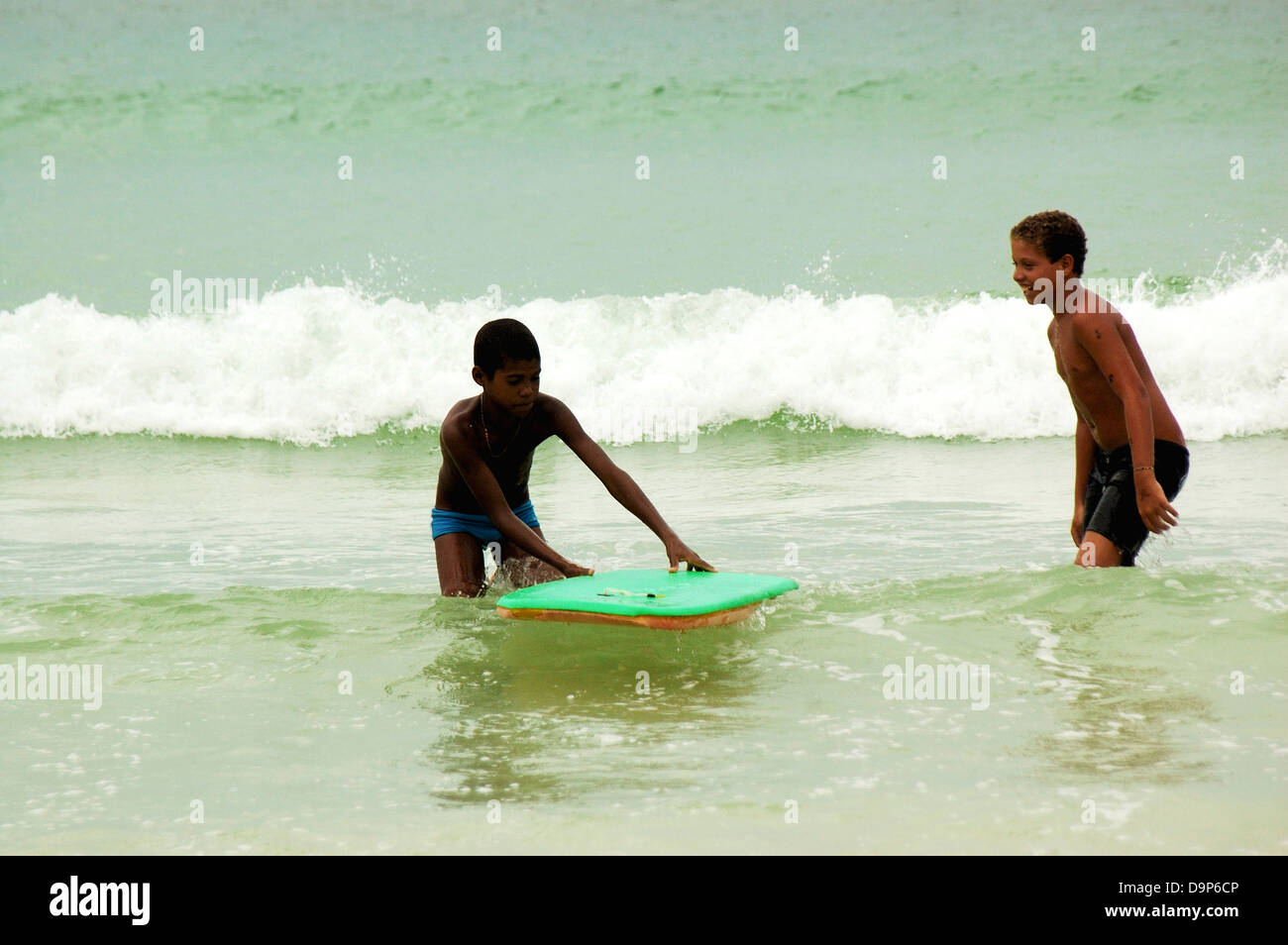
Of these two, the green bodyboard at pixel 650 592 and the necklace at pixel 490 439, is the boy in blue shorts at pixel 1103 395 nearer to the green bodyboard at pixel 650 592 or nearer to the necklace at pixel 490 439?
the green bodyboard at pixel 650 592

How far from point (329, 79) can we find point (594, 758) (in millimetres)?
17239

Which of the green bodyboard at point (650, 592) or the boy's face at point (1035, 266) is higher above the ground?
the boy's face at point (1035, 266)

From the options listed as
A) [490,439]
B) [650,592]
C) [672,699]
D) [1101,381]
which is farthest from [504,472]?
[1101,381]

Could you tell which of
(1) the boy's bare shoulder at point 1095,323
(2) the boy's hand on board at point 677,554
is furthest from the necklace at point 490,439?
(1) the boy's bare shoulder at point 1095,323

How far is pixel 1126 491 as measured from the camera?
440 centimetres

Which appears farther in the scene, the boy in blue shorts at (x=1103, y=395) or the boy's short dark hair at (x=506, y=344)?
the boy's short dark hair at (x=506, y=344)

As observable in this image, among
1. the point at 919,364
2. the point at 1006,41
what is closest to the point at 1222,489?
the point at 919,364

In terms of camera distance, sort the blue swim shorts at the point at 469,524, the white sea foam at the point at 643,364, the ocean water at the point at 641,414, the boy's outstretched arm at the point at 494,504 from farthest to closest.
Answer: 1. the white sea foam at the point at 643,364
2. the blue swim shorts at the point at 469,524
3. the boy's outstretched arm at the point at 494,504
4. the ocean water at the point at 641,414

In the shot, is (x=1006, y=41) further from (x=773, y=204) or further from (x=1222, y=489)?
(x=1222, y=489)

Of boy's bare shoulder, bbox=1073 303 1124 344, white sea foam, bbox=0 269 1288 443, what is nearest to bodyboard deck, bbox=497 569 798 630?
boy's bare shoulder, bbox=1073 303 1124 344

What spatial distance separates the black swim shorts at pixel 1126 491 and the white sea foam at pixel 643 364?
17.3 ft

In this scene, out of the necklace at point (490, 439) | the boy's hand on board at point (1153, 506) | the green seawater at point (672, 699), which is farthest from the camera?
the necklace at point (490, 439)

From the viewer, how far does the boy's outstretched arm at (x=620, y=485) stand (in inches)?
178

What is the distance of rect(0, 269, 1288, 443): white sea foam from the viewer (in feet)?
33.3
